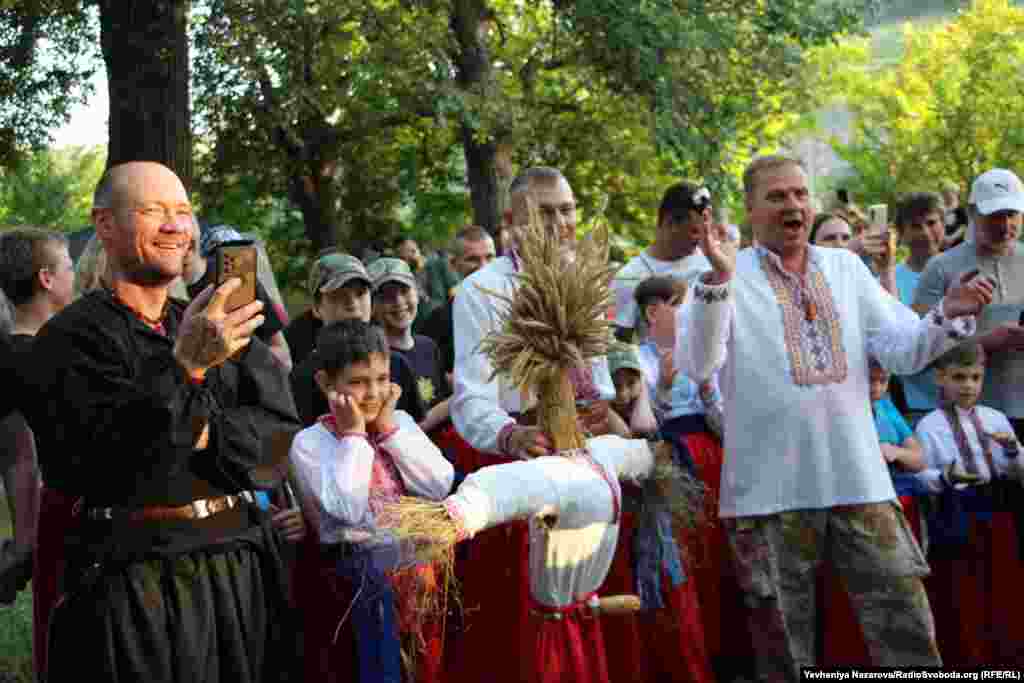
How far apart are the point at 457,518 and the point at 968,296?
7.18 feet

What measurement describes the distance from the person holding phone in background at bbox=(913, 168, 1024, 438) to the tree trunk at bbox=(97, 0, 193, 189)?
676 centimetres

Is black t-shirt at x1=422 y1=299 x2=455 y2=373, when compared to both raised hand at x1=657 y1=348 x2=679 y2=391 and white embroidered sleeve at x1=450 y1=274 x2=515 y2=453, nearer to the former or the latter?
raised hand at x1=657 y1=348 x2=679 y2=391

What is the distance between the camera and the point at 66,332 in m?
4.04

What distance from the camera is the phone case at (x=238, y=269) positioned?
12.9ft

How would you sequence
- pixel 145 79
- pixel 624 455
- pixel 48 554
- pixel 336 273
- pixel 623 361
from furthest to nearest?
pixel 145 79
pixel 336 273
pixel 623 361
pixel 624 455
pixel 48 554

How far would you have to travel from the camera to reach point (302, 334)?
7.97 meters

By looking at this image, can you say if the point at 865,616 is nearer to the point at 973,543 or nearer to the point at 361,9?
the point at 973,543

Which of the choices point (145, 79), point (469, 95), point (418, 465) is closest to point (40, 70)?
point (145, 79)

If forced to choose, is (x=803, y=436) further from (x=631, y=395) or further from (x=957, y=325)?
(x=631, y=395)

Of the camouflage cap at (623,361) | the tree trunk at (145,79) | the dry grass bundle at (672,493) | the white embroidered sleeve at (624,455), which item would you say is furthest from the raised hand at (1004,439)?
the tree trunk at (145,79)

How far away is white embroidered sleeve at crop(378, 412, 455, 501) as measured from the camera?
5363 millimetres

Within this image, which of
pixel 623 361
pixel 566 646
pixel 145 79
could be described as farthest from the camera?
pixel 145 79

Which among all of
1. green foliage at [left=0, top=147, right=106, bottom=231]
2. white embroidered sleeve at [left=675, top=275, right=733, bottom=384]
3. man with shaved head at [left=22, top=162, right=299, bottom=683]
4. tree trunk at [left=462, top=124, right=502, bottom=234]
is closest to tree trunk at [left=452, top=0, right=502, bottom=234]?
tree trunk at [left=462, top=124, right=502, bottom=234]

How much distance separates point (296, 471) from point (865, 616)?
2306 mm
